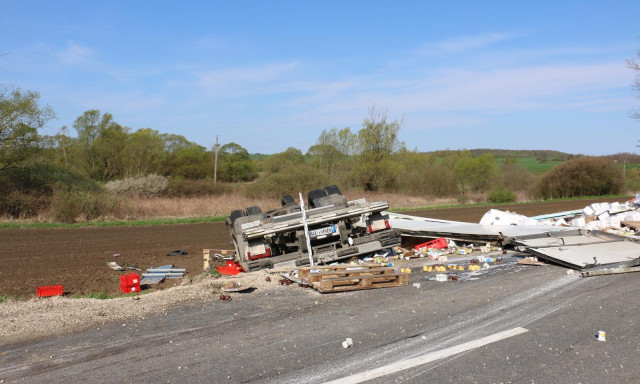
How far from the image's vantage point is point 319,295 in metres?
8.29

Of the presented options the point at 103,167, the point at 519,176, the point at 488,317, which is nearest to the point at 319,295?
the point at 488,317

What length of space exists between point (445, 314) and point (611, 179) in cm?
5136

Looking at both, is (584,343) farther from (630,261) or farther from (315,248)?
(315,248)

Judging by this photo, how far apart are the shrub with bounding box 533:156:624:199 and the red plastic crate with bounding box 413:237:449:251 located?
4095cm

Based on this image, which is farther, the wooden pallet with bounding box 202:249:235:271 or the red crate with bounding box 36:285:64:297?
the wooden pallet with bounding box 202:249:235:271

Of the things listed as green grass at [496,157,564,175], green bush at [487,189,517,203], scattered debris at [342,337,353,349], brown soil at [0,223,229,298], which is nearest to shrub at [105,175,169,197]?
brown soil at [0,223,229,298]

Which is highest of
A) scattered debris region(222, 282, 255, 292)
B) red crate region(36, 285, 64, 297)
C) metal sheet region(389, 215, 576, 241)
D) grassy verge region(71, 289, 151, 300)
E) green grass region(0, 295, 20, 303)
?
metal sheet region(389, 215, 576, 241)

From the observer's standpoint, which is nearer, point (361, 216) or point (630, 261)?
point (630, 261)

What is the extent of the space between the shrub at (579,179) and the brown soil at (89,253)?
37.5 m

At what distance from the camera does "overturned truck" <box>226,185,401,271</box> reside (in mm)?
10773

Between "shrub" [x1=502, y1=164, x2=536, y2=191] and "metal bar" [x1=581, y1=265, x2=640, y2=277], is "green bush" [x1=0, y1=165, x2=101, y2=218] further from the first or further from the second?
"shrub" [x1=502, y1=164, x2=536, y2=191]

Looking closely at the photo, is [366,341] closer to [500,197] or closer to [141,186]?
[141,186]

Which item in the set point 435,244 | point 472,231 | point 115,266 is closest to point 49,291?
point 115,266

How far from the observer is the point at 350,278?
856 cm
